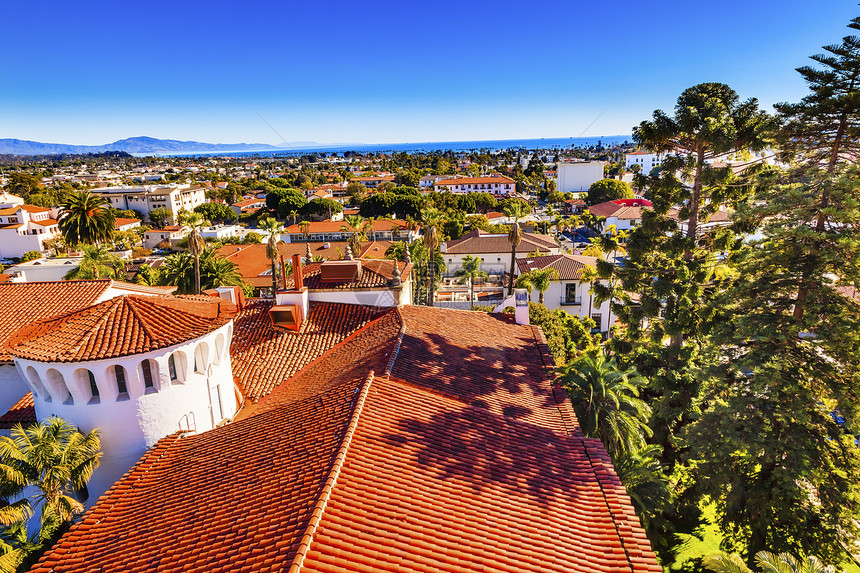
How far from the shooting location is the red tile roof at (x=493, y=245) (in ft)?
225

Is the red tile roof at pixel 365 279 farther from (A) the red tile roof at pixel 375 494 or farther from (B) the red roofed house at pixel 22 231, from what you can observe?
(B) the red roofed house at pixel 22 231

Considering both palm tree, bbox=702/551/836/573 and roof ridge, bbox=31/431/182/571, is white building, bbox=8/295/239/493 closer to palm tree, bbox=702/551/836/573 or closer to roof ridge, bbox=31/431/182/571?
roof ridge, bbox=31/431/182/571

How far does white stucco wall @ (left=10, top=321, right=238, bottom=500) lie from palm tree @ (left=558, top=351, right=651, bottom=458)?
13564 millimetres

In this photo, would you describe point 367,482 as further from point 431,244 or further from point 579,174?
point 579,174

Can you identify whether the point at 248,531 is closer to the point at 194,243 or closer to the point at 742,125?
the point at 742,125

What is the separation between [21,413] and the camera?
16.3 meters

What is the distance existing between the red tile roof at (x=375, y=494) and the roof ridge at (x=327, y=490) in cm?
3

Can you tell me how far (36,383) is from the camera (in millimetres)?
14516

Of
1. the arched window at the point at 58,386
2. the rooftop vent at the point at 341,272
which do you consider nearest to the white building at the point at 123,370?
the arched window at the point at 58,386

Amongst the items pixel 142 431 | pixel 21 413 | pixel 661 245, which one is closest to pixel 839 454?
pixel 661 245

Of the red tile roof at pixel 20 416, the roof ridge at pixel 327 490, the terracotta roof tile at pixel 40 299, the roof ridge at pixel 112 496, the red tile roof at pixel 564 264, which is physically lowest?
the red tile roof at pixel 564 264

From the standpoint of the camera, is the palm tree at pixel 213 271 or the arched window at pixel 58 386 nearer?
the arched window at pixel 58 386

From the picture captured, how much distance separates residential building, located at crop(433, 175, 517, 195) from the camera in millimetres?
179750

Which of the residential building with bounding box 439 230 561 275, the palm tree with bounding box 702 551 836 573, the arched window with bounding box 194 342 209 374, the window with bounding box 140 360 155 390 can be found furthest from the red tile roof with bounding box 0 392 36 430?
the residential building with bounding box 439 230 561 275
